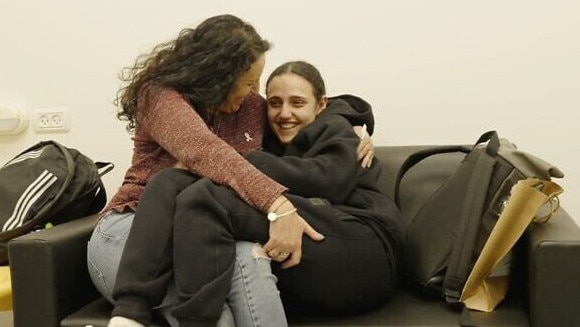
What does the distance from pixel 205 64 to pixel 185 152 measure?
24 centimetres

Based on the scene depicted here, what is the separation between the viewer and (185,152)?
1440 millimetres

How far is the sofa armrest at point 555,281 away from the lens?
1.27 m

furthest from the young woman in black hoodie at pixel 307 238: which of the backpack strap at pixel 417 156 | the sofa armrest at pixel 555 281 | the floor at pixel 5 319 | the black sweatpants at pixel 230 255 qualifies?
the floor at pixel 5 319

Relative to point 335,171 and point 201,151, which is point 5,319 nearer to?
point 201,151

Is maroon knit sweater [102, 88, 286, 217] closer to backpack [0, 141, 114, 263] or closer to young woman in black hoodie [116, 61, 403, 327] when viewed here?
young woman in black hoodie [116, 61, 403, 327]

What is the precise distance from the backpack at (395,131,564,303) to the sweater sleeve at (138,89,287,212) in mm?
426

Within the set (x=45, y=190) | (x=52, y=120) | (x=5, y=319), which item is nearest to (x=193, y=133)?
(x=45, y=190)

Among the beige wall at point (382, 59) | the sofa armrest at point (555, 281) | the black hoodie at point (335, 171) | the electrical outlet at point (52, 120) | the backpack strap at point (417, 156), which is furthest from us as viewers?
the electrical outlet at point (52, 120)


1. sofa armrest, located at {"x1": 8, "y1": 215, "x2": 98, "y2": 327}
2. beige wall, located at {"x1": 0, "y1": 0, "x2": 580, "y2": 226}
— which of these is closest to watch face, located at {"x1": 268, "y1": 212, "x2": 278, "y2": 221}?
sofa armrest, located at {"x1": 8, "y1": 215, "x2": 98, "y2": 327}

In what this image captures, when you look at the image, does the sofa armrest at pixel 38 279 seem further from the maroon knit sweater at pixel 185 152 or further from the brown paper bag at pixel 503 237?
the brown paper bag at pixel 503 237

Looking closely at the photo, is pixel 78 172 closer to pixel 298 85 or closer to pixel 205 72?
pixel 205 72

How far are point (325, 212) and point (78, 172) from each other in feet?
2.58

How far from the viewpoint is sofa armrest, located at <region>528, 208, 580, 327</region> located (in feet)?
4.17

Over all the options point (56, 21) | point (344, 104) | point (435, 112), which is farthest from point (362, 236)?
point (56, 21)
